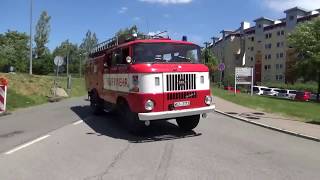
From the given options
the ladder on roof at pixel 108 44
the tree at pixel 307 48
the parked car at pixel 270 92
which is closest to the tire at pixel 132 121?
the ladder on roof at pixel 108 44

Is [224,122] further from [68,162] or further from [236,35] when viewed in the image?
[236,35]

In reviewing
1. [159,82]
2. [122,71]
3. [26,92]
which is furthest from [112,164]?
[26,92]

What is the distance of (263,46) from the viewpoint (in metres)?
108

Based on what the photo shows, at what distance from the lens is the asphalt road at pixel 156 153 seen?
8.47 metres

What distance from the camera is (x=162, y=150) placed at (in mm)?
10953

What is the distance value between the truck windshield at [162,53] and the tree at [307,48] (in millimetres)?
41914

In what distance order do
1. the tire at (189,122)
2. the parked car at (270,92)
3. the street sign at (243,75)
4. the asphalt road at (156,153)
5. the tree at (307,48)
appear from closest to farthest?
the asphalt road at (156,153) < the tire at (189,122) < the street sign at (243,75) < the tree at (307,48) < the parked car at (270,92)

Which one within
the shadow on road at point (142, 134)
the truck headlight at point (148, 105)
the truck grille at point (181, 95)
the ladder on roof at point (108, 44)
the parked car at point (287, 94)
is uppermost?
the ladder on roof at point (108, 44)

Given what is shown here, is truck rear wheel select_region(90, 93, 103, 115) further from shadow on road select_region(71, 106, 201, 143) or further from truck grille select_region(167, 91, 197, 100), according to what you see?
truck grille select_region(167, 91, 197, 100)

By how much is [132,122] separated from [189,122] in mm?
2039

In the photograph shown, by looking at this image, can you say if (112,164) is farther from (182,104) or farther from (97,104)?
(97,104)

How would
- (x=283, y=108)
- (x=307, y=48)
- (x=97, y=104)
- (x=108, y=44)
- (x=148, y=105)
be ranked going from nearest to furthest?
(x=148, y=105)
(x=108, y=44)
(x=97, y=104)
(x=283, y=108)
(x=307, y=48)

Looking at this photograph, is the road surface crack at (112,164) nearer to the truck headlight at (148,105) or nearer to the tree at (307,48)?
the truck headlight at (148,105)

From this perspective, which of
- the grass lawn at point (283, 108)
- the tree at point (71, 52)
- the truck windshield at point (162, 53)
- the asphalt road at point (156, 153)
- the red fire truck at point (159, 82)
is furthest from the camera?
the tree at point (71, 52)
